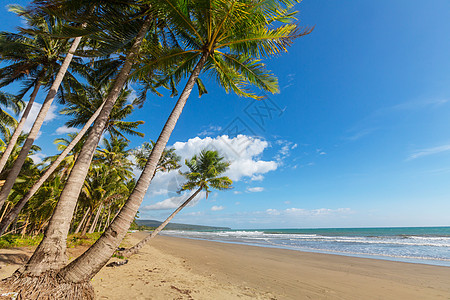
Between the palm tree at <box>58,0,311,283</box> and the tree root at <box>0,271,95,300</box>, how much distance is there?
0.11 meters

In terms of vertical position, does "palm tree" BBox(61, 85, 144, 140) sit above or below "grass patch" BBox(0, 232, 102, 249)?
above

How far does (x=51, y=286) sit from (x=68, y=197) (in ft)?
4.58

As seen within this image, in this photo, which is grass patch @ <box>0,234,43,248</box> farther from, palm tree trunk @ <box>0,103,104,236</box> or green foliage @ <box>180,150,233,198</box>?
green foliage @ <box>180,150,233,198</box>

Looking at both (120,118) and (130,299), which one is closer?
(130,299)

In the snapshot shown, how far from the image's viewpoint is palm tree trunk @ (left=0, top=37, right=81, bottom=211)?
6.48 meters

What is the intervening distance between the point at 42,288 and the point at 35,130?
693 centimetres

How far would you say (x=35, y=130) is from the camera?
7395 millimetres

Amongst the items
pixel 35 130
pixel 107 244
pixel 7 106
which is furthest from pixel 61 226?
pixel 7 106

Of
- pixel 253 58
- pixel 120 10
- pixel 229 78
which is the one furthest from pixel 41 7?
pixel 253 58

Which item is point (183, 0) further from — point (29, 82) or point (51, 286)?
point (29, 82)

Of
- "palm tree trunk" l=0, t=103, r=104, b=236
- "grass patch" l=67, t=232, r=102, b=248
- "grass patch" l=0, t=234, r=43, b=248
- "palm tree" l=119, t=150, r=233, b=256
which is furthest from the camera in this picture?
"palm tree" l=119, t=150, r=233, b=256

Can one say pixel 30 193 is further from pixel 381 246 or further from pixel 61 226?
pixel 381 246

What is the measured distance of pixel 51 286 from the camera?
2.88 meters

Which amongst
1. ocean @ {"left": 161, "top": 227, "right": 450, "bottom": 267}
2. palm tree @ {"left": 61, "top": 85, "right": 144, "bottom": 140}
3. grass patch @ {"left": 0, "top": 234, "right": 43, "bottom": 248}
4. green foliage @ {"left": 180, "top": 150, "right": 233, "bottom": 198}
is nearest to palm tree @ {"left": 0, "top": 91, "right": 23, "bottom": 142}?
palm tree @ {"left": 61, "top": 85, "right": 144, "bottom": 140}
